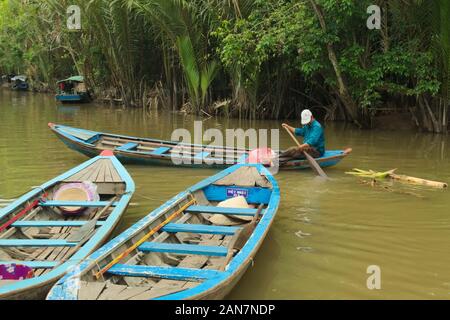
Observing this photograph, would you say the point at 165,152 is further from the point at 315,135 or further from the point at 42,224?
the point at 42,224

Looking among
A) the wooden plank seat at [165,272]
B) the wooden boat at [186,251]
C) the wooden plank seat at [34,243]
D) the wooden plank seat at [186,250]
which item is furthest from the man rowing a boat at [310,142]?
the wooden plank seat at [165,272]

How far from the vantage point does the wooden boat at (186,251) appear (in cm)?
321

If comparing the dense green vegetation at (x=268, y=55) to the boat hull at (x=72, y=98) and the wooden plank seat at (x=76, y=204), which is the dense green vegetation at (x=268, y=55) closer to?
the boat hull at (x=72, y=98)

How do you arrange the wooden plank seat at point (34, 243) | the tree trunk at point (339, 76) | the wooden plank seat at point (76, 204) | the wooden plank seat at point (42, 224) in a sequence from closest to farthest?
the wooden plank seat at point (34, 243)
the wooden plank seat at point (42, 224)
the wooden plank seat at point (76, 204)
the tree trunk at point (339, 76)

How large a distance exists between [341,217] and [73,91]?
73.7 ft

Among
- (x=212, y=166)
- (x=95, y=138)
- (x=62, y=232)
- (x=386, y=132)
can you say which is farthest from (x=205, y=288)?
(x=386, y=132)

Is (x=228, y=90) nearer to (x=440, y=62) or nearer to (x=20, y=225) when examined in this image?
(x=440, y=62)

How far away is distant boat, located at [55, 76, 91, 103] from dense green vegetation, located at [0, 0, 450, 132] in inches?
28.4

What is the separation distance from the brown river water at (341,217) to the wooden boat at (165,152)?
18 cm

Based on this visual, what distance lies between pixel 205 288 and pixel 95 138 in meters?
7.07

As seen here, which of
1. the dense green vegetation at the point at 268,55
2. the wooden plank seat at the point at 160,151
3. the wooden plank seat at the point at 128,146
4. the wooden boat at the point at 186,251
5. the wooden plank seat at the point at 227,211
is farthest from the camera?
the dense green vegetation at the point at 268,55

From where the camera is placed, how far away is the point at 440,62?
1155 centimetres
